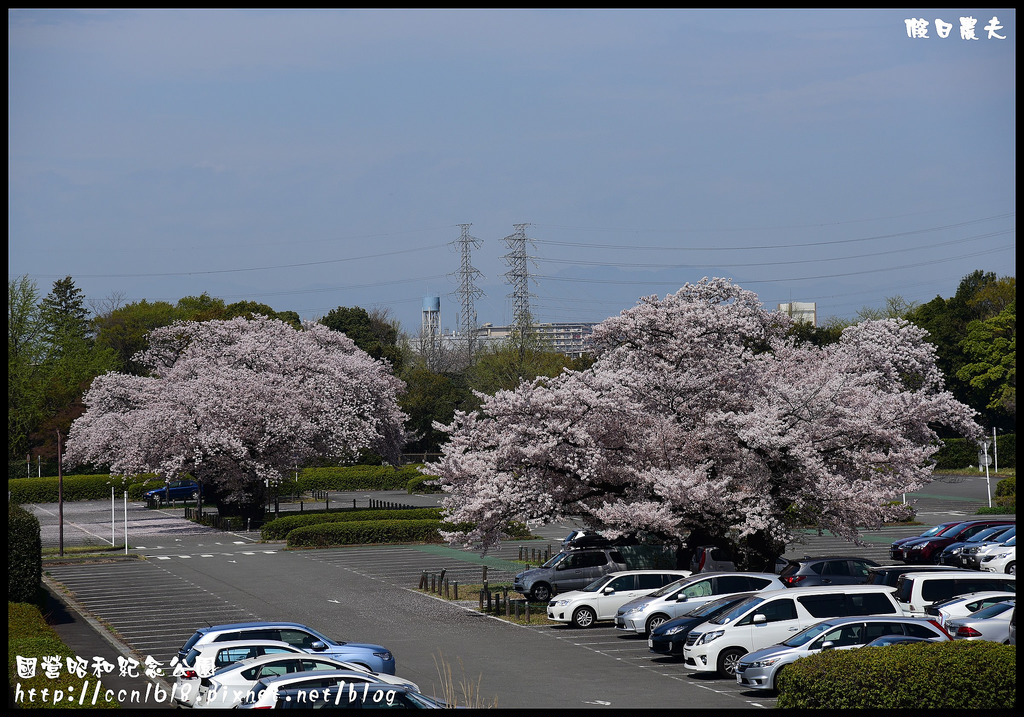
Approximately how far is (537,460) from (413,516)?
2405cm

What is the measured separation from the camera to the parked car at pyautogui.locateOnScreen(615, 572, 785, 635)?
24.7 m

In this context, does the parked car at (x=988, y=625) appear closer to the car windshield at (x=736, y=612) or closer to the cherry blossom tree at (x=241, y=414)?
the car windshield at (x=736, y=612)

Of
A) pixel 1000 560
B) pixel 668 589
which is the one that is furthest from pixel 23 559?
pixel 1000 560

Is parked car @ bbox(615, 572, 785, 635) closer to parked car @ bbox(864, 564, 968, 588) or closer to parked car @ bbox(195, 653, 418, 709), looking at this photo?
parked car @ bbox(864, 564, 968, 588)

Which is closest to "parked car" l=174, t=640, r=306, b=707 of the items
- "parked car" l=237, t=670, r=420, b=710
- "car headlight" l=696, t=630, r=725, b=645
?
"parked car" l=237, t=670, r=420, b=710

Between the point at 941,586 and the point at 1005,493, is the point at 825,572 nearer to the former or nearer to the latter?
the point at 941,586

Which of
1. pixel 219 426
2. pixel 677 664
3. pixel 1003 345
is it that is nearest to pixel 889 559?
pixel 677 664

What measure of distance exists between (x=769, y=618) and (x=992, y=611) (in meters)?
4.53

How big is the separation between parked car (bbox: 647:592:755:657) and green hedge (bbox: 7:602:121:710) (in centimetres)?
1163

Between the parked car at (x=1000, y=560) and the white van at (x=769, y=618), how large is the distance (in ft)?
39.7

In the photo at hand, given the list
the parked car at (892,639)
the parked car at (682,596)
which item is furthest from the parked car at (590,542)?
the parked car at (892,639)

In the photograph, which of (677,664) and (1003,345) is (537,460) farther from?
(1003,345)

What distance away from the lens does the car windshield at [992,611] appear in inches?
→ 816

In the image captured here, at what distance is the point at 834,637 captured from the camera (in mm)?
18969
